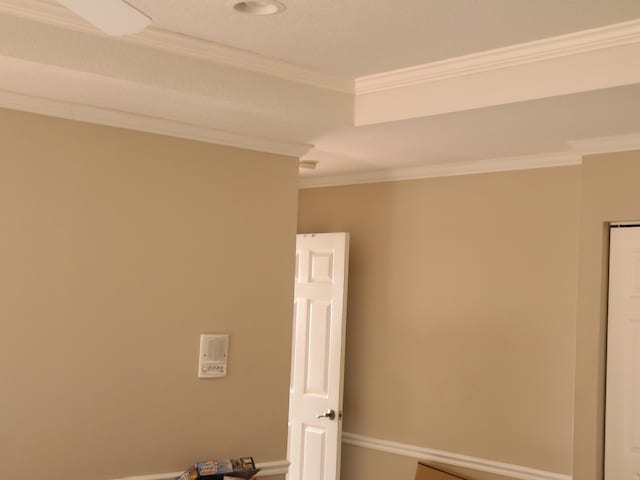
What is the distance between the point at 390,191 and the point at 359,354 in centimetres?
105

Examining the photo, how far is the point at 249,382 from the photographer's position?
3.85m

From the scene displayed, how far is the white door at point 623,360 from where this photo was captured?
350 centimetres

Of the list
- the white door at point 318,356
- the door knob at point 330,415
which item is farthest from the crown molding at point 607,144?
the door knob at point 330,415

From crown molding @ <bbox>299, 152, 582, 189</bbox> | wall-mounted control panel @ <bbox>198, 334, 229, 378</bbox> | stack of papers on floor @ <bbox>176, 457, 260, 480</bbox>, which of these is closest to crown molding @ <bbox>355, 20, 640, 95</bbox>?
crown molding @ <bbox>299, 152, 582, 189</bbox>

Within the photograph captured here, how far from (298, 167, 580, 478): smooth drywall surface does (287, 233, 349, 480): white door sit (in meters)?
0.22

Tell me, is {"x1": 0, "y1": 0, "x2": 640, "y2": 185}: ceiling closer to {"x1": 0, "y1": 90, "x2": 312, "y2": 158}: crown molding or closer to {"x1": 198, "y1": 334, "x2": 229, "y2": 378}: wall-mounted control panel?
{"x1": 0, "y1": 90, "x2": 312, "y2": 158}: crown molding

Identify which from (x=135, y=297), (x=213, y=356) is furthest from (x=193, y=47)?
(x=213, y=356)

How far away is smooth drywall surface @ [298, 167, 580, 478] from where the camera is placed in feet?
13.0

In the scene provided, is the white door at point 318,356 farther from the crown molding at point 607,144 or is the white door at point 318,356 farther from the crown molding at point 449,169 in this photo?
the crown molding at point 607,144

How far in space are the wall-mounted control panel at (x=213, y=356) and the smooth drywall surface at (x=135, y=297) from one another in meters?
0.03

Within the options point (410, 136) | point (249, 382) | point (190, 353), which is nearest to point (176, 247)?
point (190, 353)

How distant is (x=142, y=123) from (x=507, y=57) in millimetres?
1625

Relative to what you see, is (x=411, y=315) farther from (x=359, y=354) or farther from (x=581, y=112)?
(x=581, y=112)

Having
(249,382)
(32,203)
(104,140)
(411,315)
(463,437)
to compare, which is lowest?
(463,437)
